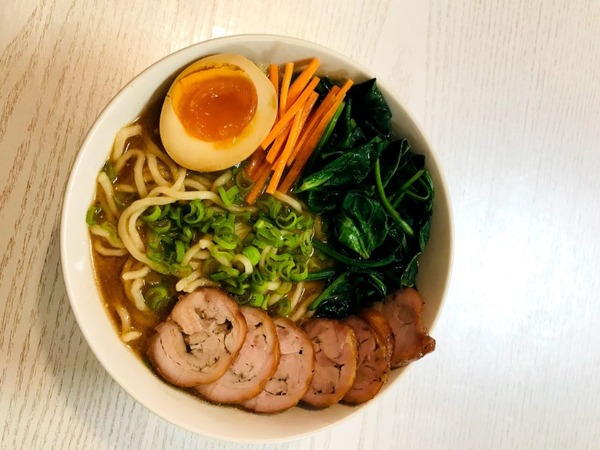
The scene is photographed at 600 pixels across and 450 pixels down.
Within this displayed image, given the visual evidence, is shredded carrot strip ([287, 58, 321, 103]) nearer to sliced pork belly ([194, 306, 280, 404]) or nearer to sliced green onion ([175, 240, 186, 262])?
sliced green onion ([175, 240, 186, 262])

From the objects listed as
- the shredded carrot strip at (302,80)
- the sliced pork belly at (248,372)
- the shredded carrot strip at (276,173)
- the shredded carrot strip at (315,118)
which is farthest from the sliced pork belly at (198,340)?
the shredded carrot strip at (302,80)

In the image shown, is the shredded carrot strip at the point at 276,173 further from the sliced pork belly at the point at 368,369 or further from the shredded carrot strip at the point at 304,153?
the sliced pork belly at the point at 368,369

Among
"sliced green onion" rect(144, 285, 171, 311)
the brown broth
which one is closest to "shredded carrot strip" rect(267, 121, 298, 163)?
the brown broth

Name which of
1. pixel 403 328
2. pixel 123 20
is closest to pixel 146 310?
pixel 403 328

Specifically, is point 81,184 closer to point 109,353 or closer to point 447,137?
point 109,353

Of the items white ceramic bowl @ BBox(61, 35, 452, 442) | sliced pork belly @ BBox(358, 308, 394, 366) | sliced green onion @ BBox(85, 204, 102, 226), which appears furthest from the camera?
sliced pork belly @ BBox(358, 308, 394, 366)

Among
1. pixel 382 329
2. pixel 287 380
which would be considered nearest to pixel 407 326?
pixel 382 329

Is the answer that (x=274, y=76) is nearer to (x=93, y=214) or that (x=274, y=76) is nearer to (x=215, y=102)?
(x=215, y=102)
